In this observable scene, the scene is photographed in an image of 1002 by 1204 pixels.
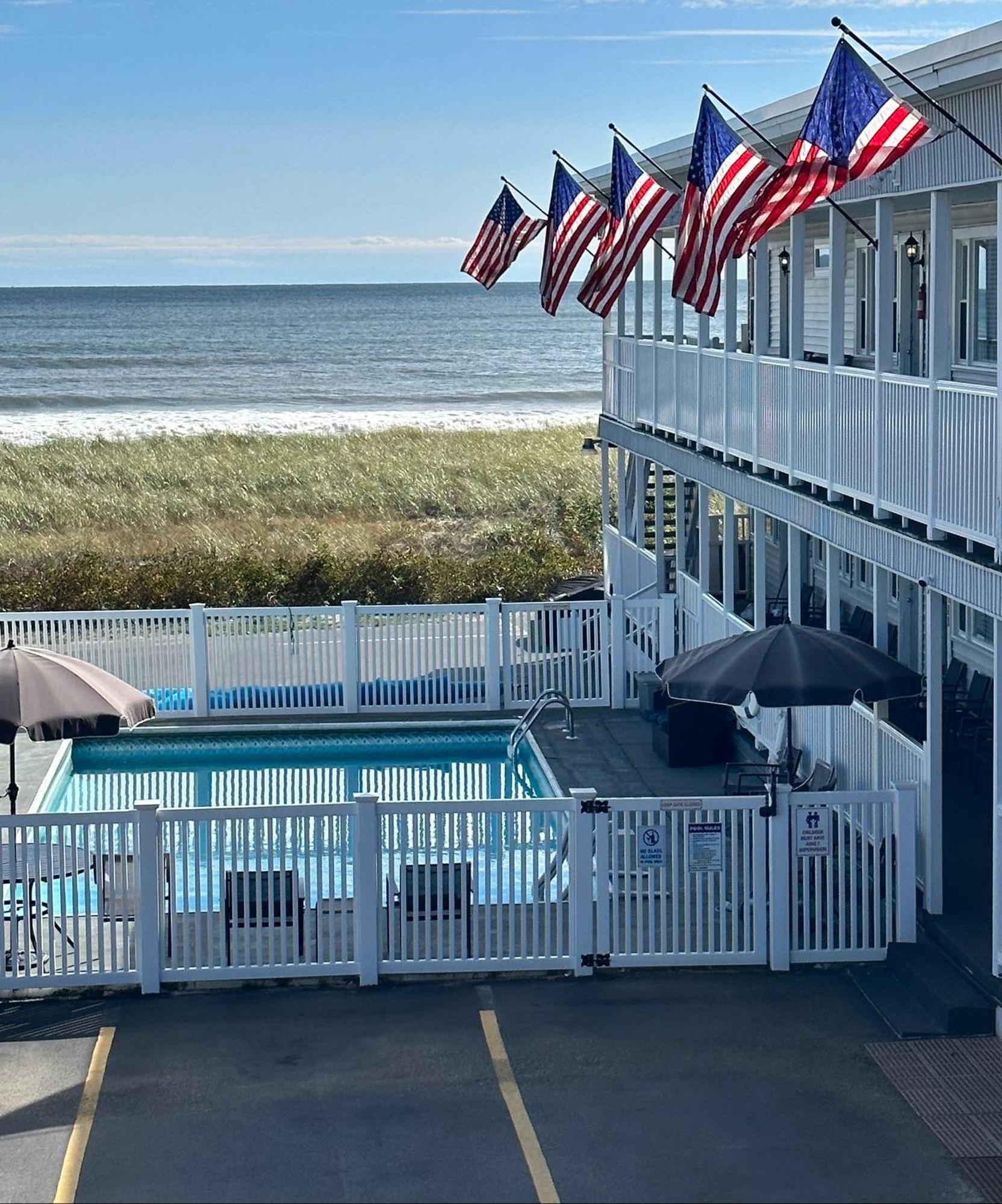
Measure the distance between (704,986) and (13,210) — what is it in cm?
13223

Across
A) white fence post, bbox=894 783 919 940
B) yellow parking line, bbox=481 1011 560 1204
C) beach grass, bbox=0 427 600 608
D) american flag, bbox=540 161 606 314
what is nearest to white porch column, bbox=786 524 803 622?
american flag, bbox=540 161 606 314

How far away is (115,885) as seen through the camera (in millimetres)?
11945

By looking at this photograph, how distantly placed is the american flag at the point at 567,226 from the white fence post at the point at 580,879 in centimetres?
813

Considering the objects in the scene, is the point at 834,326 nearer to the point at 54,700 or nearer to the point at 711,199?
the point at 711,199

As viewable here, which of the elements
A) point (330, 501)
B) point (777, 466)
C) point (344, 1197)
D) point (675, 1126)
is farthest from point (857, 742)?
point (330, 501)

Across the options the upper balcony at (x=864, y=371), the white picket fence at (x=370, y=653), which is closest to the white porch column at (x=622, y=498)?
the upper balcony at (x=864, y=371)

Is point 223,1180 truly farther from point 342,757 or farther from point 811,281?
point 811,281

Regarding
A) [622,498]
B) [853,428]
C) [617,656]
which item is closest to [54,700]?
[853,428]

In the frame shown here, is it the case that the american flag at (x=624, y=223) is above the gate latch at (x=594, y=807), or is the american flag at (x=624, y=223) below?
above

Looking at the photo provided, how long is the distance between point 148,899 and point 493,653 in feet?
32.0

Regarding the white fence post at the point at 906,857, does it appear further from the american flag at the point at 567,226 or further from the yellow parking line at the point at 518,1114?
the american flag at the point at 567,226

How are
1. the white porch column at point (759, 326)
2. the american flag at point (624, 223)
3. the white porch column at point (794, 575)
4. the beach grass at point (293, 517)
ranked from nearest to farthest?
the american flag at point (624, 223) < the white porch column at point (794, 575) < the white porch column at point (759, 326) < the beach grass at point (293, 517)

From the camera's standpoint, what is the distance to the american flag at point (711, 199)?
1339 cm

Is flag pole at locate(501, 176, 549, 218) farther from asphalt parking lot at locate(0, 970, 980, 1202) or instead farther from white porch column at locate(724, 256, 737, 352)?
asphalt parking lot at locate(0, 970, 980, 1202)
